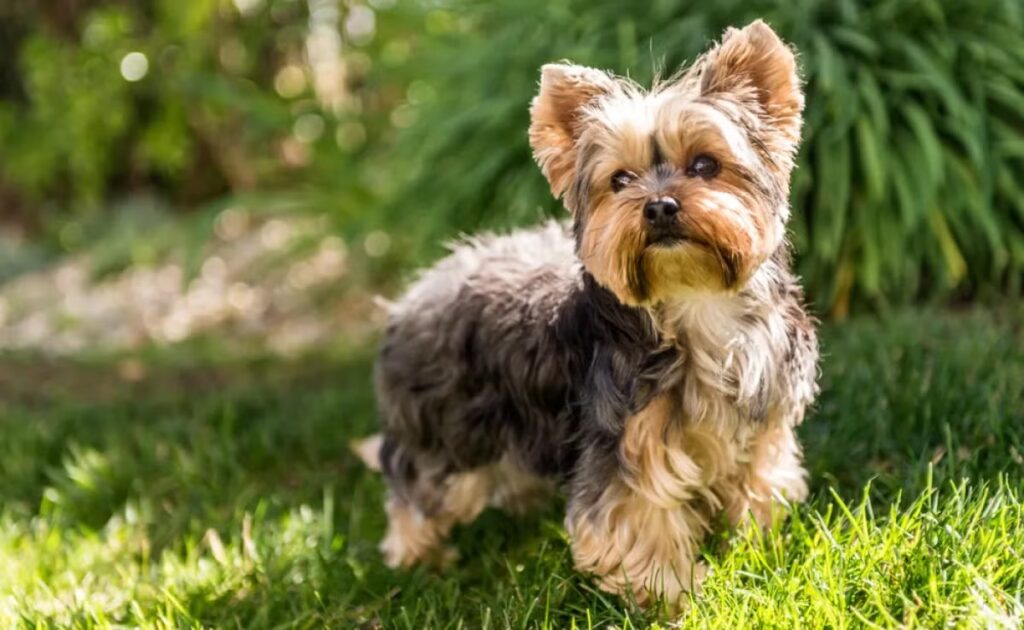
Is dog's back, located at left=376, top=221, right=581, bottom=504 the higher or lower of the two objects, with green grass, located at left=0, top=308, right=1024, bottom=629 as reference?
higher

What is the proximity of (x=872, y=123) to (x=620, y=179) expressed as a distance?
2592 mm

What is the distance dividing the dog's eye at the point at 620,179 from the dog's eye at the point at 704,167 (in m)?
0.14

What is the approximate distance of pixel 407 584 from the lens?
360cm

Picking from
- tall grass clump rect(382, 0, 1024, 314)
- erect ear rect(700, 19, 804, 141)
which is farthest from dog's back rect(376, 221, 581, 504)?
tall grass clump rect(382, 0, 1024, 314)

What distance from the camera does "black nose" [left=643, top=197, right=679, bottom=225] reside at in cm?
264

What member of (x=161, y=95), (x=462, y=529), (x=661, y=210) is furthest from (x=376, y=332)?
(x=161, y=95)

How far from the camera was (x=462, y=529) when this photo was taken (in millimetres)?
4008

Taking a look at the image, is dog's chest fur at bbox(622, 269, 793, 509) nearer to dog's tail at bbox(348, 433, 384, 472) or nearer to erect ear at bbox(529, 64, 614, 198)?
erect ear at bbox(529, 64, 614, 198)

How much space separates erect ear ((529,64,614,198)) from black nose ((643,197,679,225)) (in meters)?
0.38

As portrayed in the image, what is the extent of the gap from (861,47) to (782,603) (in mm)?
2984


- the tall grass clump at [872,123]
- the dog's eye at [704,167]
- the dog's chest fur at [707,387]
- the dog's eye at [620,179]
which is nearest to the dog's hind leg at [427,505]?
the dog's chest fur at [707,387]

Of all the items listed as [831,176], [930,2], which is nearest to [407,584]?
[831,176]

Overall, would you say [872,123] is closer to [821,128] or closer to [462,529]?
[821,128]

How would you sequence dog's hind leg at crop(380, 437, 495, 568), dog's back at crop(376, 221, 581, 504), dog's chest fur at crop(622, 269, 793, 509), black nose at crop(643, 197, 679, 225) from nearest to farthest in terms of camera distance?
1. black nose at crop(643, 197, 679, 225)
2. dog's chest fur at crop(622, 269, 793, 509)
3. dog's back at crop(376, 221, 581, 504)
4. dog's hind leg at crop(380, 437, 495, 568)
